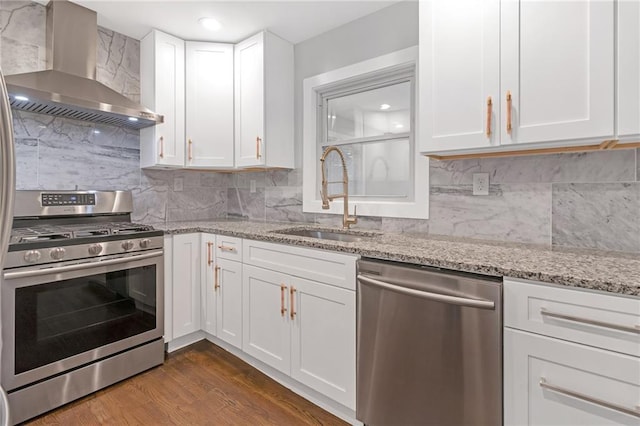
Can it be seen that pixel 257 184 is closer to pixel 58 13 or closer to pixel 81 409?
pixel 58 13

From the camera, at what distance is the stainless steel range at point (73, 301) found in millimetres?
1692

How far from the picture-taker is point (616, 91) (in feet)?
4.25

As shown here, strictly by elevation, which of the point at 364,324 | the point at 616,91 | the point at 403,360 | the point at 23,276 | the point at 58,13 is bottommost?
the point at 403,360

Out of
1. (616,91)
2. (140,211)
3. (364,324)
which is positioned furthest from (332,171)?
(616,91)

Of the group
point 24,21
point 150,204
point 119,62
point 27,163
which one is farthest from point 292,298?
point 24,21

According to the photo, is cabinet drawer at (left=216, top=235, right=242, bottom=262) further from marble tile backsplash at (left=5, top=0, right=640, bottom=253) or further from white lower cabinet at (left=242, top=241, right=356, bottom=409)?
marble tile backsplash at (left=5, top=0, right=640, bottom=253)

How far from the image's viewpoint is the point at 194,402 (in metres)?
1.89

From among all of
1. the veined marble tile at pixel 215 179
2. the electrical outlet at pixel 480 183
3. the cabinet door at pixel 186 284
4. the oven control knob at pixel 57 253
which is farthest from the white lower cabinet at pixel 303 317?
the veined marble tile at pixel 215 179

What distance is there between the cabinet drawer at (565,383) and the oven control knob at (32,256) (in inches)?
83.7

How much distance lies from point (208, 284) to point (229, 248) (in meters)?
0.39

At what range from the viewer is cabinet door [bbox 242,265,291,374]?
6.45 feet

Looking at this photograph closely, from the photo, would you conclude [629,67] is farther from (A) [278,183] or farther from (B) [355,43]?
(A) [278,183]

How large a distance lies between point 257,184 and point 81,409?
1.97 m

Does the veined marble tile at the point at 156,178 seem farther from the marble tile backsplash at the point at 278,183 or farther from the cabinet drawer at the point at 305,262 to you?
the cabinet drawer at the point at 305,262
